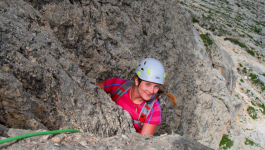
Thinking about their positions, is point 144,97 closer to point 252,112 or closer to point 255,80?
point 252,112

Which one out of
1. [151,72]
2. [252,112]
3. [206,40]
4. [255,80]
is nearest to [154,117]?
[151,72]

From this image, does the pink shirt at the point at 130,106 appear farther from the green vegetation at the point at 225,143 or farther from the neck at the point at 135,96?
the green vegetation at the point at 225,143

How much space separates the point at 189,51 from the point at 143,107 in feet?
18.0

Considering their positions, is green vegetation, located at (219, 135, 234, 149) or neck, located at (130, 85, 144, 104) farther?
green vegetation, located at (219, 135, 234, 149)

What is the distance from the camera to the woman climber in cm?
408

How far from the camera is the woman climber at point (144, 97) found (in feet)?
13.4

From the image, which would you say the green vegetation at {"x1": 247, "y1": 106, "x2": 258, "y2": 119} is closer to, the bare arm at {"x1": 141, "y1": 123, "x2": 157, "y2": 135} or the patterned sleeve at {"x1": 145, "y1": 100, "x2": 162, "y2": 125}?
the patterned sleeve at {"x1": 145, "y1": 100, "x2": 162, "y2": 125}

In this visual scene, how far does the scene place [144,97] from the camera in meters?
4.17

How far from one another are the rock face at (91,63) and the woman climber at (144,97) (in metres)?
0.28

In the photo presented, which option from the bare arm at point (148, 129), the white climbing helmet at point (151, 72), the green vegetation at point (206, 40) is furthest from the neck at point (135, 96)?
the green vegetation at point (206, 40)

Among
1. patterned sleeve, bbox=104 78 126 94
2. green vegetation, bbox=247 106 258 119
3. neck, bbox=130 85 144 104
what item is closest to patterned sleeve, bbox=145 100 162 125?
neck, bbox=130 85 144 104

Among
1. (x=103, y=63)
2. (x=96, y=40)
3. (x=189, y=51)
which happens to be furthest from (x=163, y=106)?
(x=189, y=51)

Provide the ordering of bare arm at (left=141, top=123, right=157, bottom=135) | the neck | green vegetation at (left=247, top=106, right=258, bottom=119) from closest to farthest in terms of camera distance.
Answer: bare arm at (left=141, top=123, right=157, bottom=135), the neck, green vegetation at (left=247, top=106, right=258, bottom=119)

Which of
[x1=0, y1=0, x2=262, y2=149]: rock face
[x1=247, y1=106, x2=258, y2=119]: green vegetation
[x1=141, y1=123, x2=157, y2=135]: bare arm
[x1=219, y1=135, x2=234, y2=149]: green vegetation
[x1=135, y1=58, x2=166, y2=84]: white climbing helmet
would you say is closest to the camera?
[x1=0, y1=0, x2=262, y2=149]: rock face
